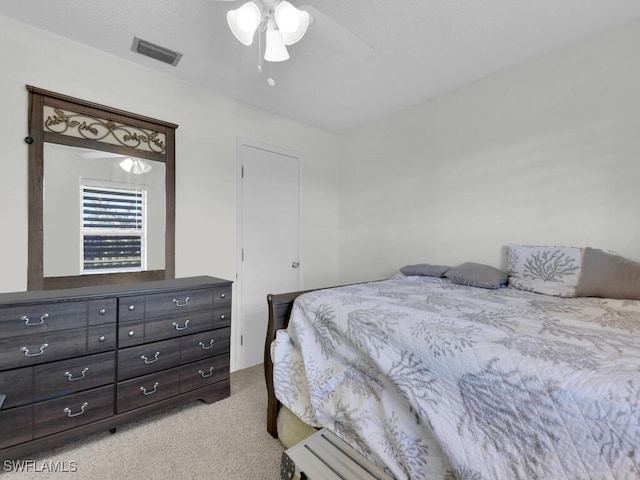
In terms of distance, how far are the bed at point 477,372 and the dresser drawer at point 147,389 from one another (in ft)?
2.31

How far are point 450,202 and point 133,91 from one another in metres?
2.72

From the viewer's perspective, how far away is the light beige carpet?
56.2 inches

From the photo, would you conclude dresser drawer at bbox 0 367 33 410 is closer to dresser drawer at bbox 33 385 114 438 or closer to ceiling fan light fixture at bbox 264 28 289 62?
dresser drawer at bbox 33 385 114 438

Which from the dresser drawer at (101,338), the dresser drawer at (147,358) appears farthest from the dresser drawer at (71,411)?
the dresser drawer at (101,338)

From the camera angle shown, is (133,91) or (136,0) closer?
(136,0)

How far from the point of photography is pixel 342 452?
1158 millimetres

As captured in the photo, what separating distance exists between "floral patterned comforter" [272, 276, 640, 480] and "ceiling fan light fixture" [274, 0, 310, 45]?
1305 millimetres

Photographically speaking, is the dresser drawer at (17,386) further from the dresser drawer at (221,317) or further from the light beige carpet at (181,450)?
the dresser drawer at (221,317)

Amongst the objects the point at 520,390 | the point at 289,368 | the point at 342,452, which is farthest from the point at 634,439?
the point at 289,368

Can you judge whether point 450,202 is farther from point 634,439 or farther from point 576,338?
point 634,439

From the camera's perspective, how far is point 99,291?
1.71m

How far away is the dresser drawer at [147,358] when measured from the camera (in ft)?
5.64

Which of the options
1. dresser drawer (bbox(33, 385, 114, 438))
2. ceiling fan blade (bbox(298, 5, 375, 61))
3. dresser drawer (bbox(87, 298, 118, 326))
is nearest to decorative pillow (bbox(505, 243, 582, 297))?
ceiling fan blade (bbox(298, 5, 375, 61))

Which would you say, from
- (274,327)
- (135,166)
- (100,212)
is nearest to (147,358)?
(274,327)
